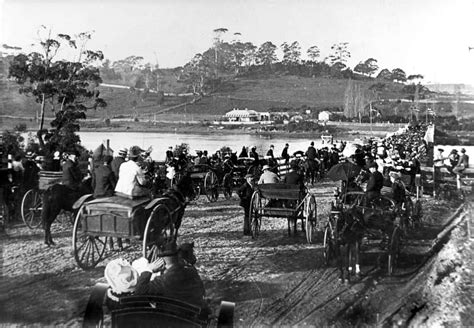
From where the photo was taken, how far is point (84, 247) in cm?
578

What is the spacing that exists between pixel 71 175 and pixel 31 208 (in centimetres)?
91

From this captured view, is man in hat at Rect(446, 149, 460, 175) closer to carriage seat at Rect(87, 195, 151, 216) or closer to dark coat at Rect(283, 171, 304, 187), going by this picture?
dark coat at Rect(283, 171, 304, 187)

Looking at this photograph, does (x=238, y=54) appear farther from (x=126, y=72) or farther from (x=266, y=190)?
(x=266, y=190)

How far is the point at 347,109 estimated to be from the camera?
656 centimetres

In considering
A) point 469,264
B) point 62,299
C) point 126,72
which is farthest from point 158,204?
point 469,264

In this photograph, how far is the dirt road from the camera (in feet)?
15.2

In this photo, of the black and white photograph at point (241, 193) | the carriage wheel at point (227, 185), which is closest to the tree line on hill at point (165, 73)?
the black and white photograph at point (241, 193)

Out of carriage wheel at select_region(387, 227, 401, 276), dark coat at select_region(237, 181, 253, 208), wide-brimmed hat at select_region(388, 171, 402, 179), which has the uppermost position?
wide-brimmed hat at select_region(388, 171, 402, 179)

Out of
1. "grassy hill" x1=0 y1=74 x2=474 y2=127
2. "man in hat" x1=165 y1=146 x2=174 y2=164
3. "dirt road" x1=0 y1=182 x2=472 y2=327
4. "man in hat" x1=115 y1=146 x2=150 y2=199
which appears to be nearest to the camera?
"dirt road" x1=0 y1=182 x2=472 y2=327

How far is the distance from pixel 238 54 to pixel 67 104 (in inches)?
101

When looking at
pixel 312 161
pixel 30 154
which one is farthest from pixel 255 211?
pixel 312 161

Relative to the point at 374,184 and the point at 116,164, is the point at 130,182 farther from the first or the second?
the point at 374,184

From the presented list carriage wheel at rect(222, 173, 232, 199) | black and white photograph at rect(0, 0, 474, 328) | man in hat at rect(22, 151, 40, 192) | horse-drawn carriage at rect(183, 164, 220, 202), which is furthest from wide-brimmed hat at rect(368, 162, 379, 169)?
man in hat at rect(22, 151, 40, 192)

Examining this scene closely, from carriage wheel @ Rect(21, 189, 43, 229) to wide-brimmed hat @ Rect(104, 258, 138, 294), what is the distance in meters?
3.43
